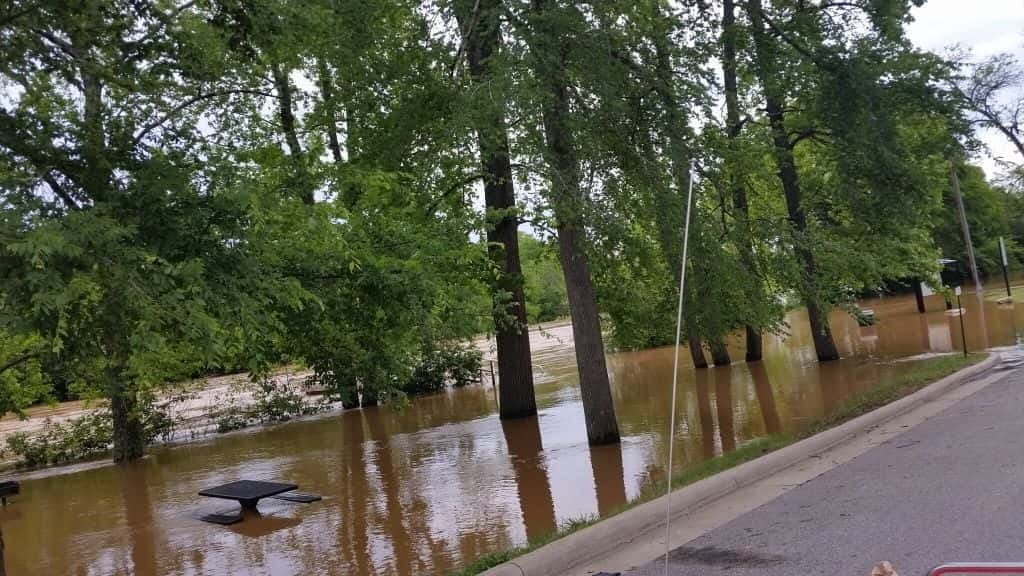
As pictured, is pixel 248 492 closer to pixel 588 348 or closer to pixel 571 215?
pixel 571 215

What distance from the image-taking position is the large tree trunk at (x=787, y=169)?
17.3 meters

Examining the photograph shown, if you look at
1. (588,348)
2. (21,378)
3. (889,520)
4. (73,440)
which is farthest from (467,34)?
(73,440)

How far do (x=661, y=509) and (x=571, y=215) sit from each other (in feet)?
15.0

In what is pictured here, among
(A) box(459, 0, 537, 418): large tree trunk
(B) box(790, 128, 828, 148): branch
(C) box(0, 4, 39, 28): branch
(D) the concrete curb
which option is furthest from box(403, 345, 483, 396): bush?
(C) box(0, 4, 39, 28): branch

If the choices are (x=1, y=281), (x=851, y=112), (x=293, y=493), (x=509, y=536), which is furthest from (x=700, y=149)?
(x=1, y=281)

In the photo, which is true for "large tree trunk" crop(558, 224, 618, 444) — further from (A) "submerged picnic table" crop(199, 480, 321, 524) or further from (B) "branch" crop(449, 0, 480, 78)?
(A) "submerged picnic table" crop(199, 480, 321, 524)

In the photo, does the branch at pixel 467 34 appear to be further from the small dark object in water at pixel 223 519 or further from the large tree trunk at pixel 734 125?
the small dark object in water at pixel 223 519

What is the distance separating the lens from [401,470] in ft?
45.2

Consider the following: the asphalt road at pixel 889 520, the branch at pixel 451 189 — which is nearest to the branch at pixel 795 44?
the branch at pixel 451 189

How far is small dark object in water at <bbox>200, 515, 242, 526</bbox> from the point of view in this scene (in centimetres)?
1066

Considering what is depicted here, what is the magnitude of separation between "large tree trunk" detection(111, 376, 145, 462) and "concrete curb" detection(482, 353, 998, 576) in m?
14.3

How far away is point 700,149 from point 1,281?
30.9 feet

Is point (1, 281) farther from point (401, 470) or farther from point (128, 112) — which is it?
point (401, 470)

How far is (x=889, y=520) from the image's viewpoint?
263 inches
